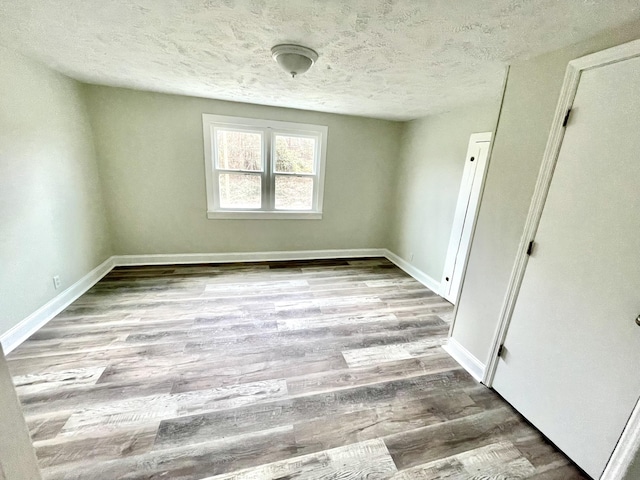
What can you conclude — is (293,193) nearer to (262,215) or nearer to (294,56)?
(262,215)

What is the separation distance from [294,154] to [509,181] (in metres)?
2.83

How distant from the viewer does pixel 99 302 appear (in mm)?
2688

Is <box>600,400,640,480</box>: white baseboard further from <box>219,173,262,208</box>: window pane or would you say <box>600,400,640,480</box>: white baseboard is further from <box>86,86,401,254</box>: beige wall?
<box>219,173,262,208</box>: window pane

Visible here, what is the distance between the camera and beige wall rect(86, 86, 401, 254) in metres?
3.13

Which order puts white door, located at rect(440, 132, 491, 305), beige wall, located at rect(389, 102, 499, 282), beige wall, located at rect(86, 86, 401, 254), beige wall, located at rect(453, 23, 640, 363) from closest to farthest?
1. beige wall, located at rect(453, 23, 640, 363)
2. white door, located at rect(440, 132, 491, 305)
3. beige wall, located at rect(389, 102, 499, 282)
4. beige wall, located at rect(86, 86, 401, 254)

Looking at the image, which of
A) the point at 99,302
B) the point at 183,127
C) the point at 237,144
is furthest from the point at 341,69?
the point at 99,302

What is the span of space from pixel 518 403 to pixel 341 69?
8.87 feet

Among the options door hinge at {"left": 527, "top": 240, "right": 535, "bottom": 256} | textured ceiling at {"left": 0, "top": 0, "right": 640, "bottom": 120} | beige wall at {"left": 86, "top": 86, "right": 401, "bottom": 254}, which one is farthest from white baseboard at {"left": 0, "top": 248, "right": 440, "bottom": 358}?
textured ceiling at {"left": 0, "top": 0, "right": 640, "bottom": 120}

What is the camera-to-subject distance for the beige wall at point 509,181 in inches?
57.1

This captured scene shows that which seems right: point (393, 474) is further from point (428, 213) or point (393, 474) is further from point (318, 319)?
point (428, 213)

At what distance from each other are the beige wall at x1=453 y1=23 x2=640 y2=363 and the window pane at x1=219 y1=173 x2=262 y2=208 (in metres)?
2.93

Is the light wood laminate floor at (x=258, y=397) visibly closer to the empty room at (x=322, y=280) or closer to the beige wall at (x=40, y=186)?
the empty room at (x=322, y=280)

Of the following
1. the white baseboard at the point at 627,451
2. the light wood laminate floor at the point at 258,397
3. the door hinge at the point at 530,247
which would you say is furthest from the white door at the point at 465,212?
the white baseboard at the point at 627,451

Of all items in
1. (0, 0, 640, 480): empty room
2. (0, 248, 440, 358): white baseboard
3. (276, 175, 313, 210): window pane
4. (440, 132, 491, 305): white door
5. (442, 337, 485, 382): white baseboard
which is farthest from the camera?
(276, 175, 313, 210): window pane
